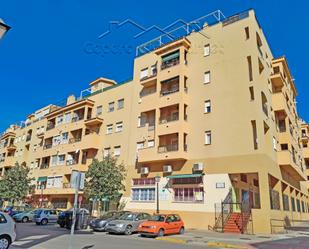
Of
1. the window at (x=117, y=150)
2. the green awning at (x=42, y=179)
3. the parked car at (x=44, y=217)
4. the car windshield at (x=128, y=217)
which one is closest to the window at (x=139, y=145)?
the window at (x=117, y=150)

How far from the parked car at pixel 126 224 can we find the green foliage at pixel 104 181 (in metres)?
8.42

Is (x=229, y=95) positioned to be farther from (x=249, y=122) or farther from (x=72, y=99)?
(x=72, y=99)

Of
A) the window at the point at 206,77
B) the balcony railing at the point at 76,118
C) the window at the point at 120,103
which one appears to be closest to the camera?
the window at the point at 206,77

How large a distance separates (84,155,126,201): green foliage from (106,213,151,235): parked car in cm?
842

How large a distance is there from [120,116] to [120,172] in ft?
25.7

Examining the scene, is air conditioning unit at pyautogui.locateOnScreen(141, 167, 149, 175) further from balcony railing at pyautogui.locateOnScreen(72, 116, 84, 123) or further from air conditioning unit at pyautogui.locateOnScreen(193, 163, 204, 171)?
balcony railing at pyautogui.locateOnScreen(72, 116, 84, 123)

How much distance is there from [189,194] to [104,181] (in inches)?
340

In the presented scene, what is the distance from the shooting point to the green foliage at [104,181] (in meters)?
30.7

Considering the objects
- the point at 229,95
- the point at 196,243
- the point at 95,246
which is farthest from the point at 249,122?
the point at 95,246

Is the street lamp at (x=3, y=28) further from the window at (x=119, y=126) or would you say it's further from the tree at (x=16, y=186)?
the tree at (x=16, y=186)

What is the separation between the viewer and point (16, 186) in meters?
44.9

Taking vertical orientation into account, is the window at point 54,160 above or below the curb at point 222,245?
above

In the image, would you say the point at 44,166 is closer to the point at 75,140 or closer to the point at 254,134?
the point at 75,140

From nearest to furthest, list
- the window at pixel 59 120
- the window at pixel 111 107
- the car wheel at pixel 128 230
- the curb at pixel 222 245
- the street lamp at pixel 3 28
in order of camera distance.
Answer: the street lamp at pixel 3 28 < the curb at pixel 222 245 < the car wheel at pixel 128 230 < the window at pixel 111 107 < the window at pixel 59 120
